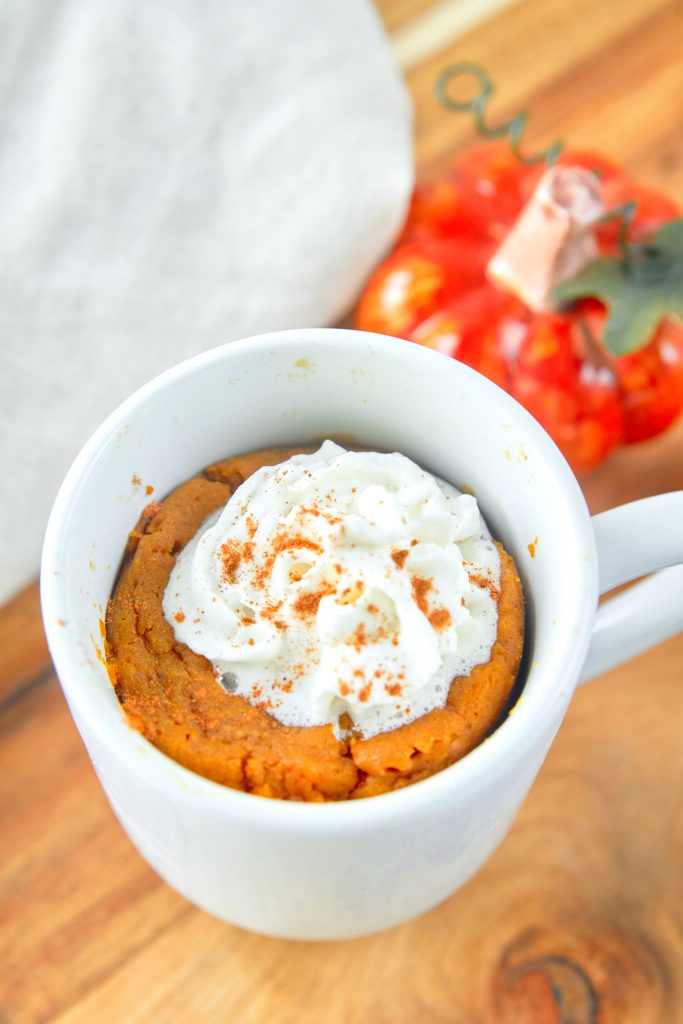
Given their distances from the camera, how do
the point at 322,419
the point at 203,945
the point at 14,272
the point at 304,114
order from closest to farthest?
the point at 322,419 < the point at 203,945 < the point at 14,272 < the point at 304,114

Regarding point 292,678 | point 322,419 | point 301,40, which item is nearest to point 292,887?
point 292,678

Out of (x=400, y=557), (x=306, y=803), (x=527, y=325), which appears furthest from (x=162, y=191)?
(x=306, y=803)

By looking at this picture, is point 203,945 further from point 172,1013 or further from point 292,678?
point 292,678

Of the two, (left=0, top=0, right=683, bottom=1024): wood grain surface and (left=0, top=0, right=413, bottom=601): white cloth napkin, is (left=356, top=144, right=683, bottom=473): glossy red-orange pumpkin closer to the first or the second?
(left=0, top=0, right=413, bottom=601): white cloth napkin

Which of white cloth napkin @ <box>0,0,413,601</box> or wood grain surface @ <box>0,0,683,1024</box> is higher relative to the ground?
white cloth napkin @ <box>0,0,413,601</box>

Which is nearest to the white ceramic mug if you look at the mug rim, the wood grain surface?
the mug rim

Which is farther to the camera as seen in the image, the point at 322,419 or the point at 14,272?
the point at 14,272

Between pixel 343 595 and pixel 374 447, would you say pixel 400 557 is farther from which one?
pixel 374 447
